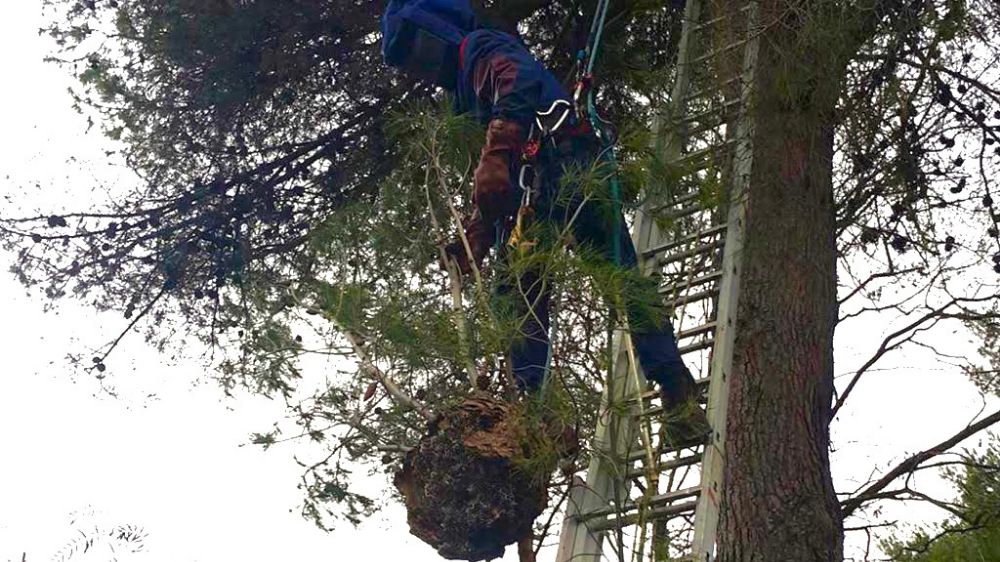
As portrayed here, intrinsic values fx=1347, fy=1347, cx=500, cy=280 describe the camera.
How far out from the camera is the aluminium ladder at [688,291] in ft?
13.1

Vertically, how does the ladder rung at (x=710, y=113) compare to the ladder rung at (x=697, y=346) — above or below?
above

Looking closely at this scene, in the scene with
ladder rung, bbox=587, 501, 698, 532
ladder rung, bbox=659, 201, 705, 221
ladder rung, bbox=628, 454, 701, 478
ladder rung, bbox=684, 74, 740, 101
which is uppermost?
ladder rung, bbox=684, 74, 740, 101

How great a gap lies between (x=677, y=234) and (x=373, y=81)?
2.26m

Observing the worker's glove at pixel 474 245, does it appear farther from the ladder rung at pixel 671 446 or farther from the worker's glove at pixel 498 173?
the ladder rung at pixel 671 446

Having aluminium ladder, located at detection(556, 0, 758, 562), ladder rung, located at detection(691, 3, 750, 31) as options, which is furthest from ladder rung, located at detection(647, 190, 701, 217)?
ladder rung, located at detection(691, 3, 750, 31)

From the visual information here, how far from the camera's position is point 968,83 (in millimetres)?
5801

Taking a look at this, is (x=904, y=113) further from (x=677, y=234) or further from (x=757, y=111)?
(x=677, y=234)

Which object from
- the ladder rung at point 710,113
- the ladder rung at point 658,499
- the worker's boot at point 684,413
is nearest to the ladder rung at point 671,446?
the worker's boot at point 684,413

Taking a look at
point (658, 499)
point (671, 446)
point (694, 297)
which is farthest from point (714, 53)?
point (658, 499)

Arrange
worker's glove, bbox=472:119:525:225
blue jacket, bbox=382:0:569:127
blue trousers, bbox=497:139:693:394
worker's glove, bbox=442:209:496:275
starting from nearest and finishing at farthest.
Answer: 1. blue trousers, bbox=497:139:693:394
2. worker's glove, bbox=472:119:525:225
3. worker's glove, bbox=442:209:496:275
4. blue jacket, bbox=382:0:569:127

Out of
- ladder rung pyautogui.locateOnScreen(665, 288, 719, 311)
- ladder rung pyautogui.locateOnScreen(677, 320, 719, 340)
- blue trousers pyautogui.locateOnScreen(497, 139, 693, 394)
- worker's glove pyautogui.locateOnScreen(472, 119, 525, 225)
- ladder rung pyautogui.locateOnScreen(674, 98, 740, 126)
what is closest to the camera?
blue trousers pyautogui.locateOnScreen(497, 139, 693, 394)

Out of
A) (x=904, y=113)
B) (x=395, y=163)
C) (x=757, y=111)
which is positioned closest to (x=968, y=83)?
(x=904, y=113)

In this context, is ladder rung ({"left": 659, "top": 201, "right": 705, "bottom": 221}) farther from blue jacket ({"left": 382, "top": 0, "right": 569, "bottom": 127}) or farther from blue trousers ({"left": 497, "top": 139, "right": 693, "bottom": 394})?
blue jacket ({"left": 382, "top": 0, "right": 569, "bottom": 127})

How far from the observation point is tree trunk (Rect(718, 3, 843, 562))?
4453 mm
